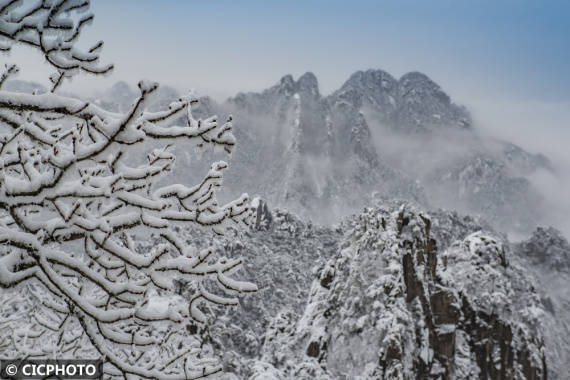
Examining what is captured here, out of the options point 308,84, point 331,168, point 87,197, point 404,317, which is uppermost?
point 308,84

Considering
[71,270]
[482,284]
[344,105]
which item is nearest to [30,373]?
[71,270]

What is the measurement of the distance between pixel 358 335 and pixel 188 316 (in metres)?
16.9

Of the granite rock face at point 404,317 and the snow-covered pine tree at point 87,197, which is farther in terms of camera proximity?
the granite rock face at point 404,317

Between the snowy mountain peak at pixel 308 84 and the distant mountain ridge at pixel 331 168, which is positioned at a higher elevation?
the snowy mountain peak at pixel 308 84

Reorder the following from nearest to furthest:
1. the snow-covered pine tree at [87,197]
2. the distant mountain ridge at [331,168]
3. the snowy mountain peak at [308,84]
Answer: the snow-covered pine tree at [87,197] → the distant mountain ridge at [331,168] → the snowy mountain peak at [308,84]

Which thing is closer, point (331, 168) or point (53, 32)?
point (53, 32)

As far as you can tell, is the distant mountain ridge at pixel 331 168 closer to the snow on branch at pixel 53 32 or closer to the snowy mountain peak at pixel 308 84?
the snowy mountain peak at pixel 308 84

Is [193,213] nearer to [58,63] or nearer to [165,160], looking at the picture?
[165,160]

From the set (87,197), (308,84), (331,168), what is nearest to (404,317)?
Result: (87,197)

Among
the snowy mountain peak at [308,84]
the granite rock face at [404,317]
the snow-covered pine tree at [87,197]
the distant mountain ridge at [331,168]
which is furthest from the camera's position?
the snowy mountain peak at [308,84]

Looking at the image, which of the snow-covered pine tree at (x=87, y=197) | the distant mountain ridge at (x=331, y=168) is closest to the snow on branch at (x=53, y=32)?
the snow-covered pine tree at (x=87, y=197)

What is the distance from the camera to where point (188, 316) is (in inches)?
106

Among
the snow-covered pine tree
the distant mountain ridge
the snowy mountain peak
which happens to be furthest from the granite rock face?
the snowy mountain peak

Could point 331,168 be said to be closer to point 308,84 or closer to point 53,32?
point 308,84
